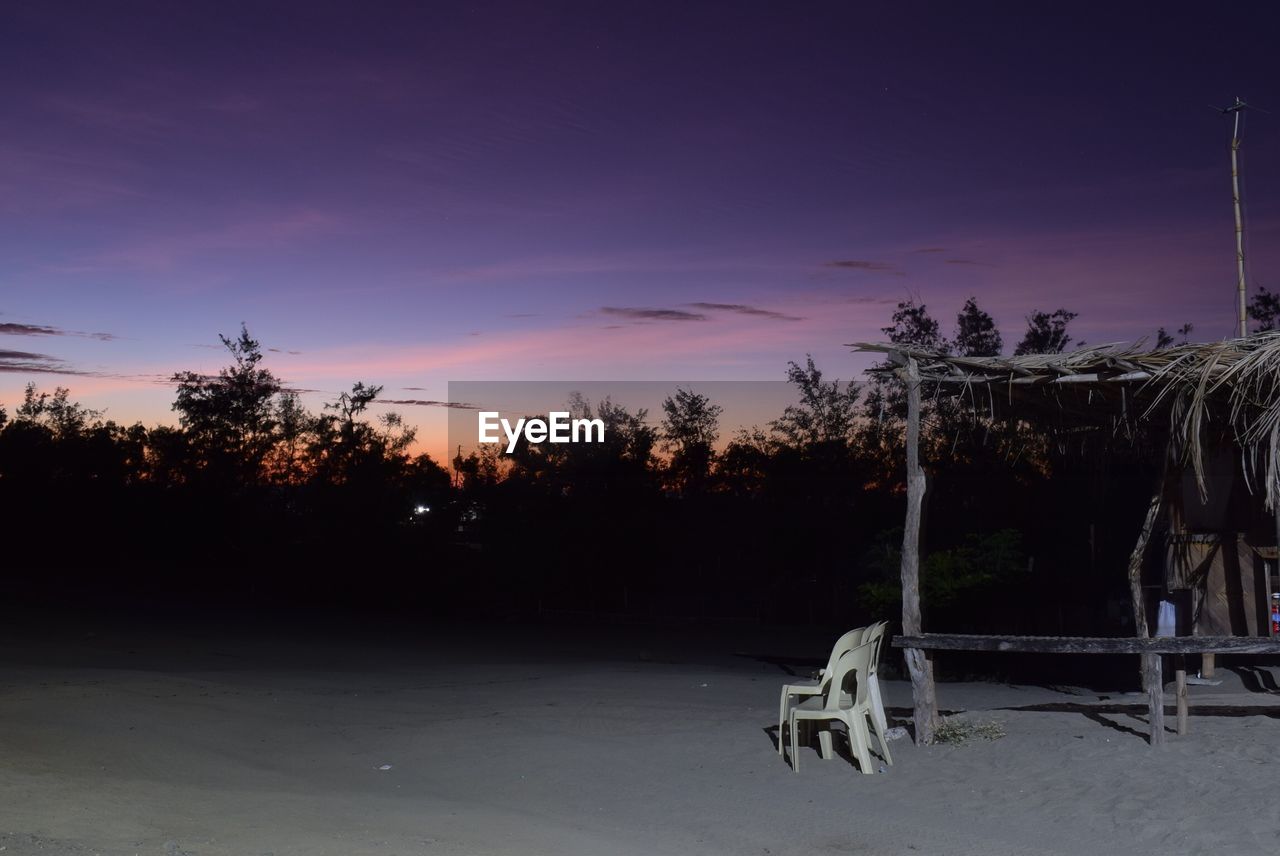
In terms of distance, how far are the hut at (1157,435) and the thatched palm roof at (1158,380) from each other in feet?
0.04

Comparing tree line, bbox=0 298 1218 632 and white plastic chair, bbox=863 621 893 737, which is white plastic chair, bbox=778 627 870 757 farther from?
tree line, bbox=0 298 1218 632

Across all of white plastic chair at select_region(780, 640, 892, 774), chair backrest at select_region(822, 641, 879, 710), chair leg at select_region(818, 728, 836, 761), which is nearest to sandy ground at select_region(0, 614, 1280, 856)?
white plastic chair at select_region(780, 640, 892, 774)

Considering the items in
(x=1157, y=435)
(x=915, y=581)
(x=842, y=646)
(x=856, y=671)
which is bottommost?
(x=856, y=671)

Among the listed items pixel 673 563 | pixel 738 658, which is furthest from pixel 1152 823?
pixel 673 563

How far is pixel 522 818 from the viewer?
23.2 feet

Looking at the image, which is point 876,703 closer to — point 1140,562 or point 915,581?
point 915,581

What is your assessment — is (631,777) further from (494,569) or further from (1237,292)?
(494,569)

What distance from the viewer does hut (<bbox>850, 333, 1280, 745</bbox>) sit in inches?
333

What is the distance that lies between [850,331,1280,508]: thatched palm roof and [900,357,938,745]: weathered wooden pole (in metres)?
0.25

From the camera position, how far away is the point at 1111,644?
853 centimetres

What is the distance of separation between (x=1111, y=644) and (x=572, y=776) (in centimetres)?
424

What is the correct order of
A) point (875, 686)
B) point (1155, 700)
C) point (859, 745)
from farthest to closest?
point (875, 686) < point (1155, 700) < point (859, 745)

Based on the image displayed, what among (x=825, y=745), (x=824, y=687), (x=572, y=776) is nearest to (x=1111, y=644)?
(x=824, y=687)

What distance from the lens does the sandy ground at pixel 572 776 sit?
643 cm
